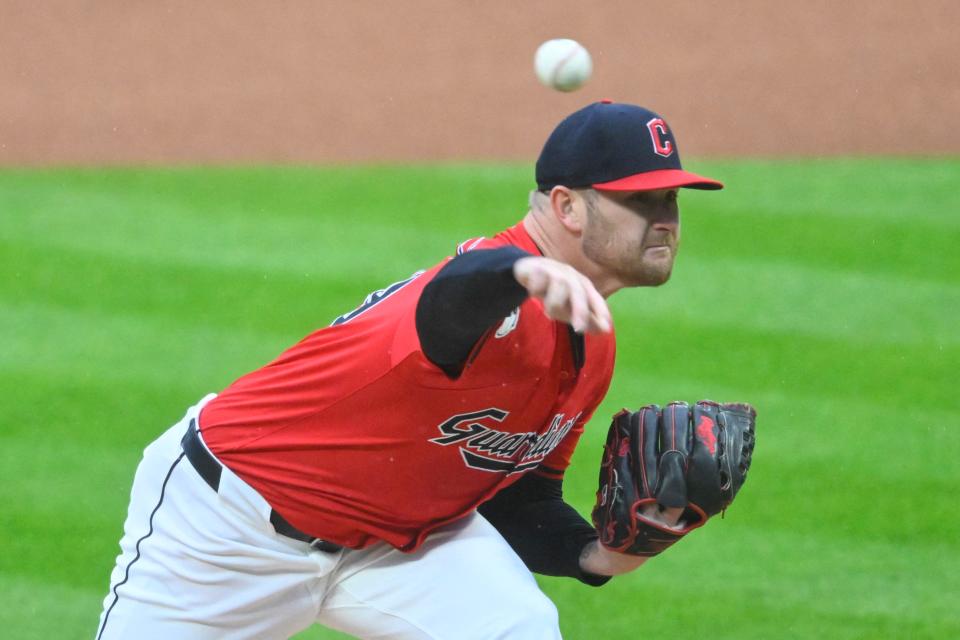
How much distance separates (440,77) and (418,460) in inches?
307

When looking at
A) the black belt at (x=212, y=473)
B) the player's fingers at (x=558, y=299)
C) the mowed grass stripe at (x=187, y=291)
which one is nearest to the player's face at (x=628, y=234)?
the player's fingers at (x=558, y=299)

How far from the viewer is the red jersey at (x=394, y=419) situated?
303 cm

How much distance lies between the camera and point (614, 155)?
3123 mm

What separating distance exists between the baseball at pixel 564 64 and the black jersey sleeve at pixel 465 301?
240 centimetres

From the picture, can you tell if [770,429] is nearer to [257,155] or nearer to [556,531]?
[556,531]

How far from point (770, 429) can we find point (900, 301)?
1557 mm

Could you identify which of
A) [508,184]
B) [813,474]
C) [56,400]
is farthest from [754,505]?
[508,184]

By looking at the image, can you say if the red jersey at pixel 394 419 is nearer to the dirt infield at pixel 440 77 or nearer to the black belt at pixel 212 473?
the black belt at pixel 212 473

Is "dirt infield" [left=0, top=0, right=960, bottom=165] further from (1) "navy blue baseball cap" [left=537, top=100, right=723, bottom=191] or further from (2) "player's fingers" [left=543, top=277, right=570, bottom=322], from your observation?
(2) "player's fingers" [left=543, top=277, right=570, bottom=322]

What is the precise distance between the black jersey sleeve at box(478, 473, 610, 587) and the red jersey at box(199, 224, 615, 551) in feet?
1.21

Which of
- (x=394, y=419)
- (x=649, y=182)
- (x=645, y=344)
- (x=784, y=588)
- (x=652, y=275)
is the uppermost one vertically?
(x=649, y=182)

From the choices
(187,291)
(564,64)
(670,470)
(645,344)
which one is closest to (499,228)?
(645,344)

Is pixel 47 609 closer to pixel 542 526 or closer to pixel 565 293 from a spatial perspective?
pixel 542 526

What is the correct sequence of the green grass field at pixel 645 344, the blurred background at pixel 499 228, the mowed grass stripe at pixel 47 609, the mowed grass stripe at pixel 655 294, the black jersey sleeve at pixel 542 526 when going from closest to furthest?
the black jersey sleeve at pixel 542 526 → the mowed grass stripe at pixel 47 609 → the green grass field at pixel 645 344 → the blurred background at pixel 499 228 → the mowed grass stripe at pixel 655 294
